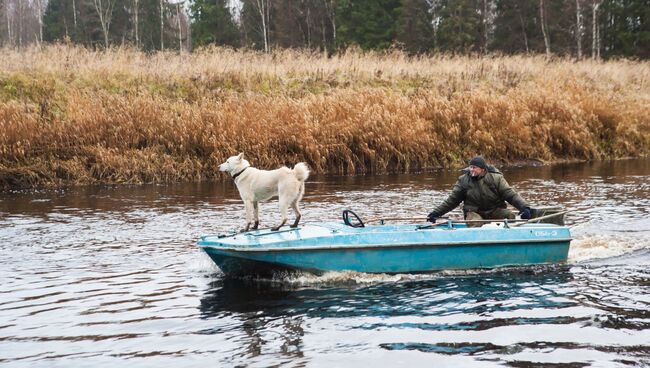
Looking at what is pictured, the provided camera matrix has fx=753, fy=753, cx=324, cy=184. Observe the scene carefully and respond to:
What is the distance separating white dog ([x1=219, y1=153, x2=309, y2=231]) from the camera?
381 inches

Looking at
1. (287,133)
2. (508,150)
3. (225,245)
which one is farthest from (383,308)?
(508,150)

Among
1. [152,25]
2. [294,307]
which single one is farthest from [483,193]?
[152,25]

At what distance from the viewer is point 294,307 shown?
27.7ft

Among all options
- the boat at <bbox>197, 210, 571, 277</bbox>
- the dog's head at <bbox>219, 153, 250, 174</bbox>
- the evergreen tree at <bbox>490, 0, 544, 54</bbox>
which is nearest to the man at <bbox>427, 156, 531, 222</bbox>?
the boat at <bbox>197, 210, 571, 277</bbox>

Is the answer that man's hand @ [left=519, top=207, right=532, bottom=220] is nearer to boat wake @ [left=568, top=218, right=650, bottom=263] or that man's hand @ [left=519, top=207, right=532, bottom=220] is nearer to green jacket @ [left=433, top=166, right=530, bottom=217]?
green jacket @ [left=433, top=166, right=530, bottom=217]

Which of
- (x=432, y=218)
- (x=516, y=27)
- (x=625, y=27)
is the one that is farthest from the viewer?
(x=516, y=27)

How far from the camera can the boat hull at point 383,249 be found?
9.09 m

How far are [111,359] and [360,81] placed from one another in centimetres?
2108

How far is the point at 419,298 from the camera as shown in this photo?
342 inches

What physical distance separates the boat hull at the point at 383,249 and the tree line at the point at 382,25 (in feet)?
122

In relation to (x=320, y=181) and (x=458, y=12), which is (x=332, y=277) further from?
(x=458, y=12)

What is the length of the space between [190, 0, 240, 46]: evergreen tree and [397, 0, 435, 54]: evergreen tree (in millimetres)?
11744

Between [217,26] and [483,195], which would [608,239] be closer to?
[483,195]

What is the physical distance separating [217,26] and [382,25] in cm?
1148
